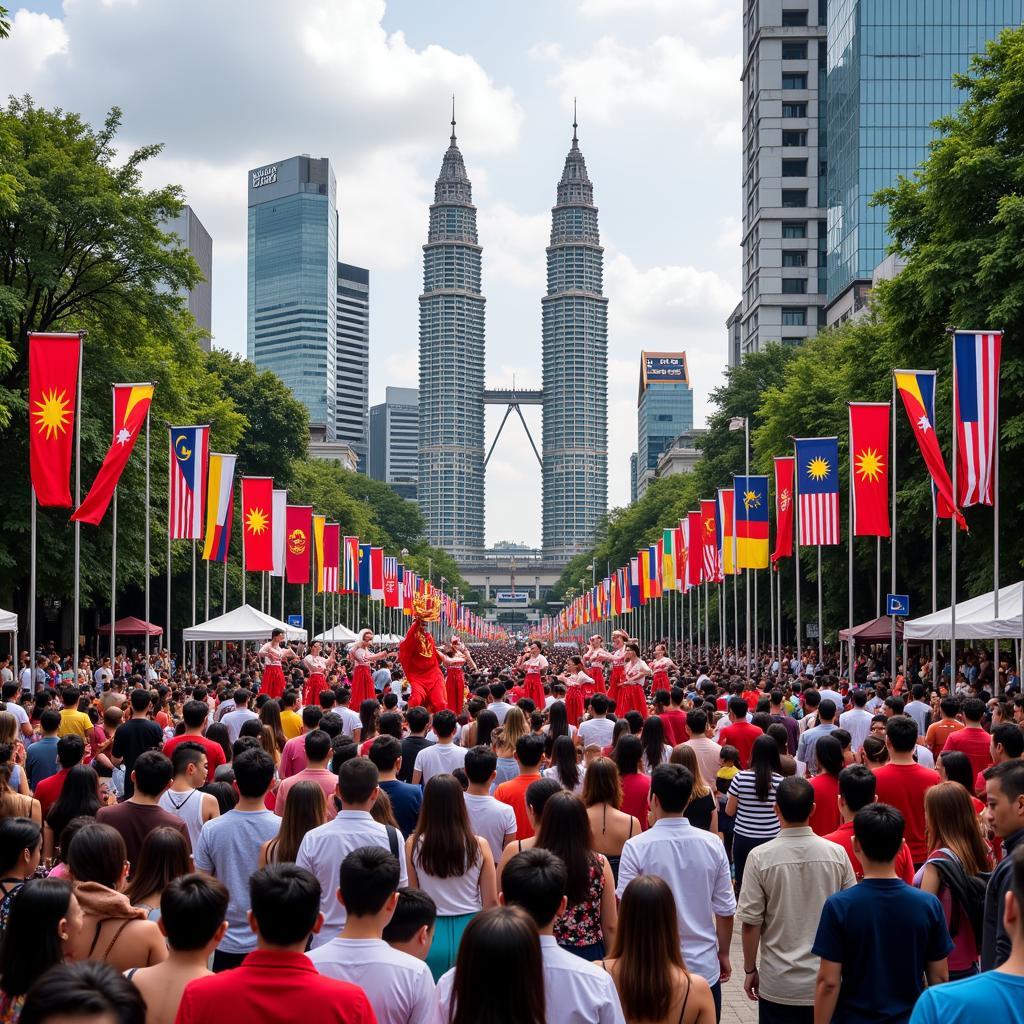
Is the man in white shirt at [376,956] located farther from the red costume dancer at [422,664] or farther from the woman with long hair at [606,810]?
the red costume dancer at [422,664]

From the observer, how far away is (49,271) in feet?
113

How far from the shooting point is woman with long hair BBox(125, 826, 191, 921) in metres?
5.96

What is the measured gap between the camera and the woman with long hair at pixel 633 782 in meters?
9.23

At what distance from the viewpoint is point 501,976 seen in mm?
4066

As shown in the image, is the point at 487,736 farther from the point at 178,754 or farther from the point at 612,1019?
the point at 612,1019

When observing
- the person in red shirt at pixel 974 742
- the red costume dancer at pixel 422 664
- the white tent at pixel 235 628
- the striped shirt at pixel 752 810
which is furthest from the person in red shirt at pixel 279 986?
the white tent at pixel 235 628

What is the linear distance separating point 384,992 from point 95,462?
31.4m

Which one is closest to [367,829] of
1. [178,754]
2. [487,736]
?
[178,754]

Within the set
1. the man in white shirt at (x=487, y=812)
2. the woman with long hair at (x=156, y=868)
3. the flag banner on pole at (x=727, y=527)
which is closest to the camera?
the woman with long hair at (x=156, y=868)

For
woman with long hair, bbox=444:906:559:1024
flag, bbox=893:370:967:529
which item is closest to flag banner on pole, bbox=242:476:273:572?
flag, bbox=893:370:967:529

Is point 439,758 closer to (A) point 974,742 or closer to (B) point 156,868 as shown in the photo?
(B) point 156,868

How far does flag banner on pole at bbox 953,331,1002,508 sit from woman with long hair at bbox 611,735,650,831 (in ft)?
44.1

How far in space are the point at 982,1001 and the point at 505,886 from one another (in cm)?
180

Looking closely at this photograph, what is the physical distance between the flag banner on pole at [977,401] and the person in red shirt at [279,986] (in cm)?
1839
